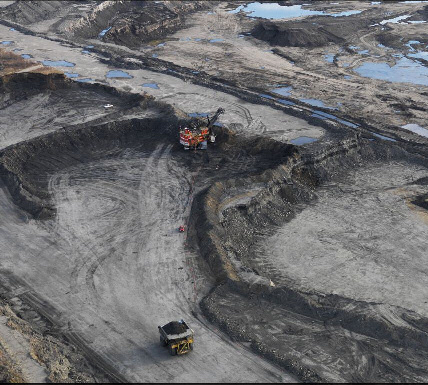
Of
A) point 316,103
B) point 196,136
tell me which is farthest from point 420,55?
point 196,136

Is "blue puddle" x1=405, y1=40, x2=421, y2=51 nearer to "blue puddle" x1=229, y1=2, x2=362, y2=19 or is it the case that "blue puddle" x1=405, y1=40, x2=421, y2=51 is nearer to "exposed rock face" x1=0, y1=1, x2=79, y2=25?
"blue puddle" x1=229, y1=2, x2=362, y2=19

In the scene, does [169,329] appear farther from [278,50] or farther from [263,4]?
[263,4]

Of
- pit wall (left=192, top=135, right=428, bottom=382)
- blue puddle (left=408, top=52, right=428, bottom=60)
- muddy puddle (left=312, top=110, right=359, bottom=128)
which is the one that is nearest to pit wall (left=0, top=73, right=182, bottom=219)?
pit wall (left=192, top=135, right=428, bottom=382)

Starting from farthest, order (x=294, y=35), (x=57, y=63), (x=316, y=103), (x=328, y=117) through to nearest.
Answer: (x=294, y=35), (x=57, y=63), (x=316, y=103), (x=328, y=117)

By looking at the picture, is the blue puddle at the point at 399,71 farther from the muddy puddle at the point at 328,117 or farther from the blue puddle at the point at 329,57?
the muddy puddle at the point at 328,117

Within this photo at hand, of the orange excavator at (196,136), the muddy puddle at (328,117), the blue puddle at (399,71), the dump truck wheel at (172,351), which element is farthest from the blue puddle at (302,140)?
the dump truck wheel at (172,351)

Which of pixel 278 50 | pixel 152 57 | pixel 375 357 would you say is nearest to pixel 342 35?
pixel 278 50

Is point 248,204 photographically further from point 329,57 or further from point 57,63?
point 329,57
